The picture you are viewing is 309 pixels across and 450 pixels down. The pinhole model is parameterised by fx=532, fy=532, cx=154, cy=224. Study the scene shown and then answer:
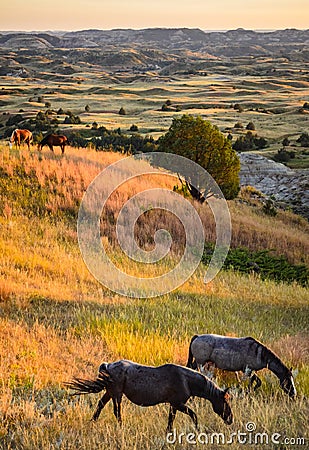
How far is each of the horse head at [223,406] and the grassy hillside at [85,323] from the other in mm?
206

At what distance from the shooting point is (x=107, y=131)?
5450 centimetres

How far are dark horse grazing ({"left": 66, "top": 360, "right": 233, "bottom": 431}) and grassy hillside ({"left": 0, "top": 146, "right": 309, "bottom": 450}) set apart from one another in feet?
1.05

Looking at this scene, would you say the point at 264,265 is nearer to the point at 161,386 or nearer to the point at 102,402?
the point at 102,402

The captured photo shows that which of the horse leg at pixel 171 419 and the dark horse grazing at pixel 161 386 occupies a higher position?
the dark horse grazing at pixel 161 386

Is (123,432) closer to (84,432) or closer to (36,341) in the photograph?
(84,432)

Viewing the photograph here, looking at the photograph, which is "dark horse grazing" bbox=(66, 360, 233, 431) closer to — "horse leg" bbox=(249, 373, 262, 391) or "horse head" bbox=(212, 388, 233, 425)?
"horse head" bbox=(212, 388, 233, 425)

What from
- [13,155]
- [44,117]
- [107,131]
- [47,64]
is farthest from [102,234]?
[47,64]

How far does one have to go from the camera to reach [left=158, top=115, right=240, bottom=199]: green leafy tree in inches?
916

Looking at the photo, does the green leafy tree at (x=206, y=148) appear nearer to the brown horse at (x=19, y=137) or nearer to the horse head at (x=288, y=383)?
the brown horse at (x=19, y=137)

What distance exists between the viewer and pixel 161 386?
4105mm

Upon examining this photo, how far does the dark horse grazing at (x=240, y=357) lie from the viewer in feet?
18.1

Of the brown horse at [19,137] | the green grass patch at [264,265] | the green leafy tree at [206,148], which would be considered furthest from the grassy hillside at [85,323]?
the green leafy tree at [206,148]

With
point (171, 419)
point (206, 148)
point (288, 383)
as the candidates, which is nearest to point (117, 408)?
point (171, 419)

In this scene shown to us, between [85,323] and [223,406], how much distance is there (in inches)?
175
